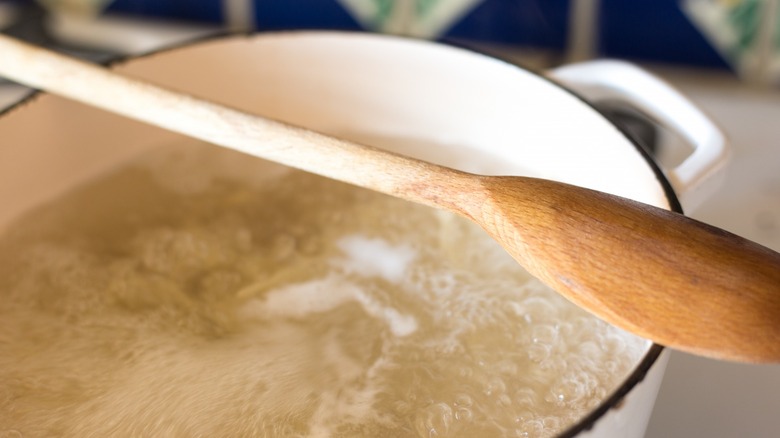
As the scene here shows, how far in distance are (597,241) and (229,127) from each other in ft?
0.71

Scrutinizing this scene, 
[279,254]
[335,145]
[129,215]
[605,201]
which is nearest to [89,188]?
[129,215]

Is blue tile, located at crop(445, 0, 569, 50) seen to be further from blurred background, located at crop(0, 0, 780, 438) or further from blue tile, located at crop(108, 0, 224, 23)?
blue tile, located at crop(108, 0, 224, 23)

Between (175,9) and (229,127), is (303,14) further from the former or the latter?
(229,127)

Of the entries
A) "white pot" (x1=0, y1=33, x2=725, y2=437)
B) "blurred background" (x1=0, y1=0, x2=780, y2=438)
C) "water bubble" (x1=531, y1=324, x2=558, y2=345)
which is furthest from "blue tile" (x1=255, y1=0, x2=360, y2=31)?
"water bubble" (x1=531, y1=324, x2=558, y2=345)

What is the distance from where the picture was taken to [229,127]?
476mm

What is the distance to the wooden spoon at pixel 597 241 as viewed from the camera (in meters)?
0.35

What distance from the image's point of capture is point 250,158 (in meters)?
0.68

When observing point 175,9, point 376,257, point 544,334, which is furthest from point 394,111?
point 175,9

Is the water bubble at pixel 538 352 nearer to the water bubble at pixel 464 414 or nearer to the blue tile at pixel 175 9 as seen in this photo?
the water bubble at pixel 464 414

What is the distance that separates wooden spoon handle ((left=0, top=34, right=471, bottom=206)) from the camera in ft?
1.44

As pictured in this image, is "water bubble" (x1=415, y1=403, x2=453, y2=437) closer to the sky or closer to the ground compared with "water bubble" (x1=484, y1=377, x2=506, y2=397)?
closer to the ground

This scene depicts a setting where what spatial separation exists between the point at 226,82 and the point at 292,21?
250mm

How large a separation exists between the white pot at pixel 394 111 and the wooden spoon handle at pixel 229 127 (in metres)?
0.05

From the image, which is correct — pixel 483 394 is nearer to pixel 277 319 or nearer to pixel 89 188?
pixel 277 319
